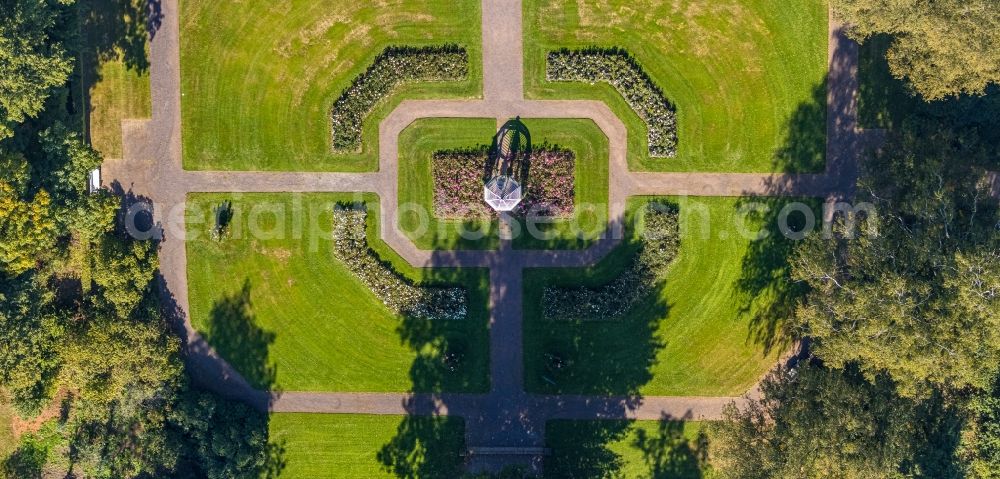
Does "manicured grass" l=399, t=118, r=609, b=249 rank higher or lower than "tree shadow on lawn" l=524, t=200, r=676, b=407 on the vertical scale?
higher

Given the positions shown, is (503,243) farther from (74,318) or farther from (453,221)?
(74,318)

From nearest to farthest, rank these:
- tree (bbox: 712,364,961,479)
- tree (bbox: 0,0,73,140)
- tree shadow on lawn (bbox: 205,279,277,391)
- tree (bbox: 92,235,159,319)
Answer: tree (bbox: 712,364,961,479) < tree (bbox: 0,0,73,140) < tree (bbox: 92,235,159,319) < tree shadow on lawn (bbox: 205,279,277,391)

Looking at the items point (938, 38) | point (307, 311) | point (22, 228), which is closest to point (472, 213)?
point (307, 311)

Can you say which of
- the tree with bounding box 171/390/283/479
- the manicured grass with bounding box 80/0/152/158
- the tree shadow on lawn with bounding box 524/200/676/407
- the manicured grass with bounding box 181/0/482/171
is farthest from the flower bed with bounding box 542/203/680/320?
the manicured grass with bounding box 80/0/152/158

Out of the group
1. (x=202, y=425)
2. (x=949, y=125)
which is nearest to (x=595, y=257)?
(x=949, y=125)

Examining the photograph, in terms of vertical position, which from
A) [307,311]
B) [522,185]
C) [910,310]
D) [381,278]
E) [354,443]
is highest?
[522,185]

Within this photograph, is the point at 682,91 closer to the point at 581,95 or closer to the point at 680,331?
the point at 581,95

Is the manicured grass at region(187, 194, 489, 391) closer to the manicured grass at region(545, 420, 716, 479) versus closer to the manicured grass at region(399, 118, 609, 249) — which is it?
the manicured grass at region(399, 118, 609, 249)

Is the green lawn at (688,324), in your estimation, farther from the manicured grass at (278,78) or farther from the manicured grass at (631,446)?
the manicured grass at (278,78)
